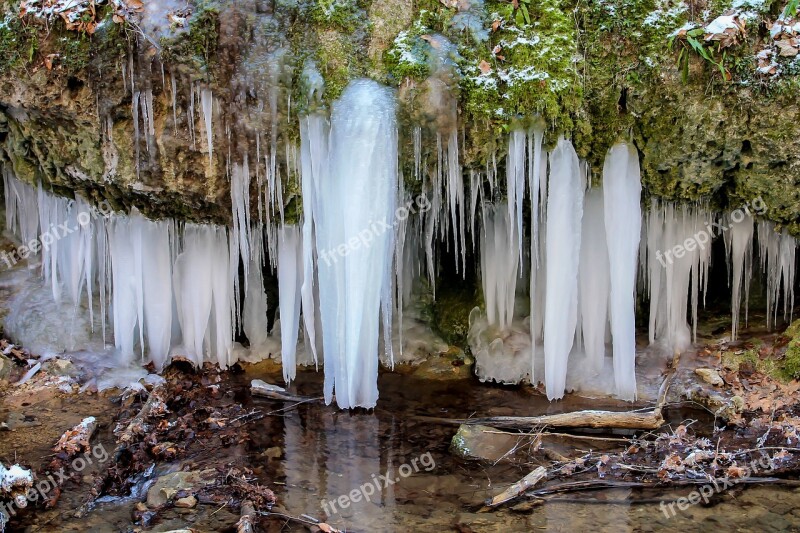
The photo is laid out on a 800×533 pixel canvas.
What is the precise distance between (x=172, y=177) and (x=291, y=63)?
1.47m

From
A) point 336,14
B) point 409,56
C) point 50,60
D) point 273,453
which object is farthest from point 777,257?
point 50,60

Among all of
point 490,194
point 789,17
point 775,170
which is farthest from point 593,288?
point 789,17

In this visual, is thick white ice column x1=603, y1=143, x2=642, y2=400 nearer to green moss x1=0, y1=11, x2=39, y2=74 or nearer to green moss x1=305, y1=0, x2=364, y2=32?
green moss x1=305, y1=0, x2=364, y2=32

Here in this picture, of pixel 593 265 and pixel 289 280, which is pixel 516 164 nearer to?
pixel 593 265

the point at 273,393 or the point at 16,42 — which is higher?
the point at 16,42

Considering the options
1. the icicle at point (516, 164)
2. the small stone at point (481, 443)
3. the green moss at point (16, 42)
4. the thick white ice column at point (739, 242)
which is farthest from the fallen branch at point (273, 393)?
the thick white ice column at point (739, 242)

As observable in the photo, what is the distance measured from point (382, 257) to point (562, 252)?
1.58 m

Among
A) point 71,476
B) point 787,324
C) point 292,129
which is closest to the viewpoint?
point 71,476

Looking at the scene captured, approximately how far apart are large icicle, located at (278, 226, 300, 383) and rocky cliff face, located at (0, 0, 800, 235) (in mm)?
1045

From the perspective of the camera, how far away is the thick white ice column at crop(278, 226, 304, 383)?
6676 mm

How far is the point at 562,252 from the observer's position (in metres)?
5.99

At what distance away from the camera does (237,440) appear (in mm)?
5891

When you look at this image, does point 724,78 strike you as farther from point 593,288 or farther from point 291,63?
point 291,63

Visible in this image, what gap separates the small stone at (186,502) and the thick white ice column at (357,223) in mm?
1697
